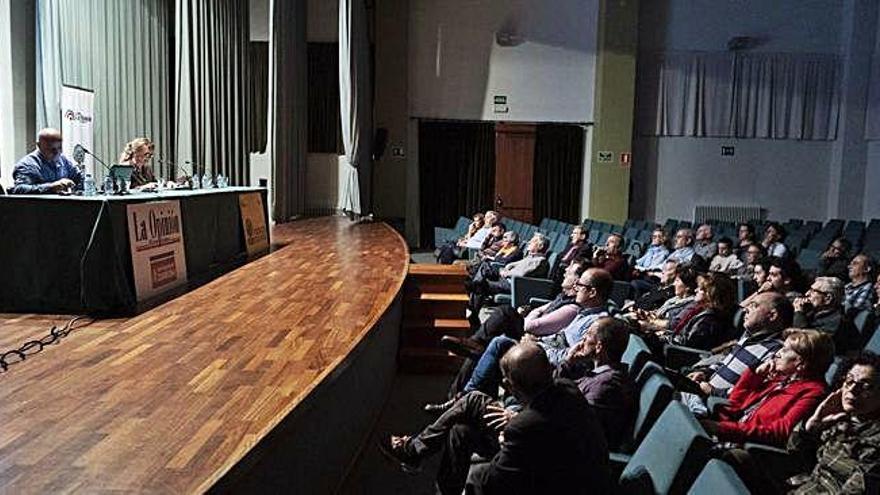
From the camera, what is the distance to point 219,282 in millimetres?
5227

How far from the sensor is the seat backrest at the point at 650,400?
8.59 ft

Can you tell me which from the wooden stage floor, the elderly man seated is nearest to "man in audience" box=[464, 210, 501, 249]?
the elderly man seated

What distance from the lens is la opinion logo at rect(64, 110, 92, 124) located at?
760cm

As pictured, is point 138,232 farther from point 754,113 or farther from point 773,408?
point 754,113

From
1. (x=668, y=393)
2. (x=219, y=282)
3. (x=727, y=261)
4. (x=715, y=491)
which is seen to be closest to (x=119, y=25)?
(x=219, y=282)

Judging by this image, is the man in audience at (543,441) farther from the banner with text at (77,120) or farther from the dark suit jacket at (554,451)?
the banner with text at (77,120)

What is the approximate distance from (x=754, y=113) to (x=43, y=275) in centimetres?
1146

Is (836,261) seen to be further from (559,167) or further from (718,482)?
(559,167)

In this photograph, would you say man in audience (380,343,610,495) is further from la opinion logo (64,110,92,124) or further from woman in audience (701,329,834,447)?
la opinion logo (64,110,92,124)

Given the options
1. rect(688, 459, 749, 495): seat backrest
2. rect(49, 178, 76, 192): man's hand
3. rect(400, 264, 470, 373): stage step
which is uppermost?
rect(49, 178, 76, 192): man's hand

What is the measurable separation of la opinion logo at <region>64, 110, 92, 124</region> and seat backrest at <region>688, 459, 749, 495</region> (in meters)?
7.50

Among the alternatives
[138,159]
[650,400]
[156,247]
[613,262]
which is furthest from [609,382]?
[138,159]

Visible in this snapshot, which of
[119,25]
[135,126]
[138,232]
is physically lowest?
[138,232]

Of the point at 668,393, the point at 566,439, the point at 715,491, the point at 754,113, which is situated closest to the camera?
the point at 715,491
